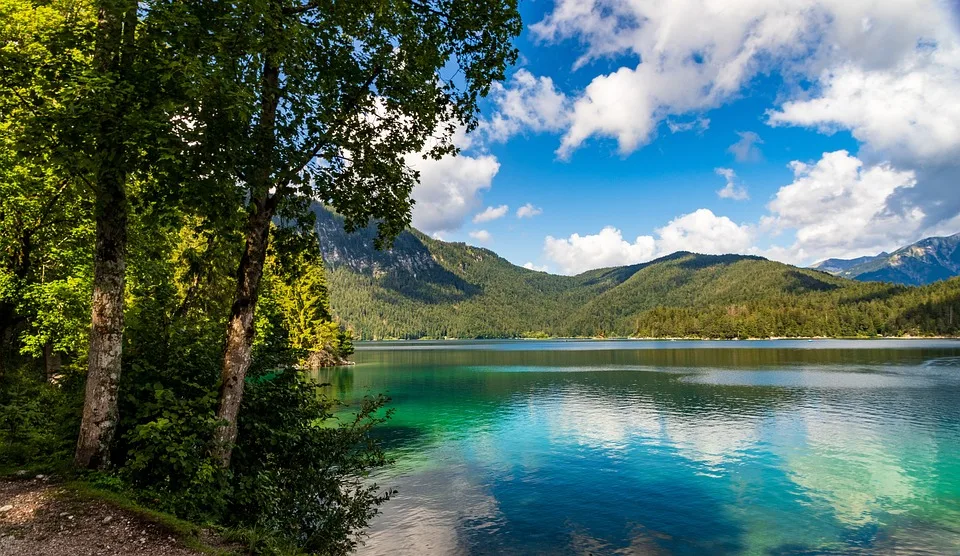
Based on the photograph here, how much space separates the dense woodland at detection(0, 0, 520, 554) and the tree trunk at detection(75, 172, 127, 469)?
0.13ft

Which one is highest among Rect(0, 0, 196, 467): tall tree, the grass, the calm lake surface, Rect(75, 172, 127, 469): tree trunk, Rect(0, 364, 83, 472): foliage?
Rect(0, 0, 196, 467): tall tree

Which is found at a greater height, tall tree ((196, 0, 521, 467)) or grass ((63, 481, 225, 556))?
tall tree ((196, 0, 521, 467))

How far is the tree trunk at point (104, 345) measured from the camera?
35.8 ft

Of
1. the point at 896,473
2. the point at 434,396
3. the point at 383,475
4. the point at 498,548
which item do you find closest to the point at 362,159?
the point at 498,548

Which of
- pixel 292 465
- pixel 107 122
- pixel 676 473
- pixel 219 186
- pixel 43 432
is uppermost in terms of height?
pixel 107 122

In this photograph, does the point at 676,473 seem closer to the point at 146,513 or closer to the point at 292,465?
Answer: the point at 292,465

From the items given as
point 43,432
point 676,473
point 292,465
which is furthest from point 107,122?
point 676,473

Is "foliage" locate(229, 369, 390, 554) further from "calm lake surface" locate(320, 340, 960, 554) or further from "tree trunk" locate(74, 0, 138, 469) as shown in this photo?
"calm lake surface" locate(320, 340, 960, 554)

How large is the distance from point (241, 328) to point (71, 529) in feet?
15.6

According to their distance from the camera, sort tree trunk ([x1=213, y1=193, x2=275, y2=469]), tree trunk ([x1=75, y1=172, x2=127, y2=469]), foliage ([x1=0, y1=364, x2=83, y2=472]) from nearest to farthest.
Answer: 1. tree trunk ([x1=75, y1=172, x2=127, y2=469])
2. tree trunk ([x1=213, y1=193, x2=275, y2=469])
3. foliage ([x1=0, y1=364, x2=83, y2=472])

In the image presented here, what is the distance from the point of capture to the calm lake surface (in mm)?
19641

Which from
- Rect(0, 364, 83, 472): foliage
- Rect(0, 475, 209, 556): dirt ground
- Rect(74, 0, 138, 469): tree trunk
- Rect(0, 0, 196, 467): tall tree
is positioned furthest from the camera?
Rect(0, 364, 83, 472): foliage

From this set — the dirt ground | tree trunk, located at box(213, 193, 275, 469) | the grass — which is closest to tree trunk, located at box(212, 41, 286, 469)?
tree trunk, located at box(213, 193, 275, 469)

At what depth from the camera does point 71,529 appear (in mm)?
9102
